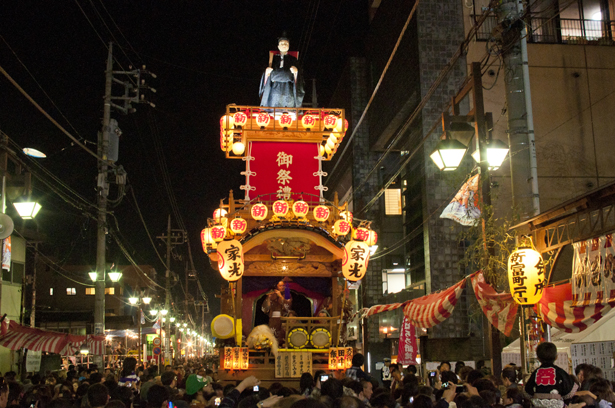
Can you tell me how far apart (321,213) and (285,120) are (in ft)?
15.8

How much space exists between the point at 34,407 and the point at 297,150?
570 inches

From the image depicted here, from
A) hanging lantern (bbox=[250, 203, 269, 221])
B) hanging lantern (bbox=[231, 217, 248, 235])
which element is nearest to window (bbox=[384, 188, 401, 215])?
hanging lantern (bbox=[250, 203, 269, 221])

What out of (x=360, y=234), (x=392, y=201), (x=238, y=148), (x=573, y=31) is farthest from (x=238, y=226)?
(x=392, y=201)

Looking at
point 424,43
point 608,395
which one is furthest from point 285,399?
point 424,43

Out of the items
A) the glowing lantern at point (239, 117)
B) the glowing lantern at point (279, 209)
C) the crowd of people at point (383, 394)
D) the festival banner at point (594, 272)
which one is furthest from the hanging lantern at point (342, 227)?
the crowd of people at point (383, 394)

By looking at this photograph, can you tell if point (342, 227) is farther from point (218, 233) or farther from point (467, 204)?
point (467, 204)

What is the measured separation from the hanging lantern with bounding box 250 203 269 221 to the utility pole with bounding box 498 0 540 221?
8.02m

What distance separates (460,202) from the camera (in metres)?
13.4

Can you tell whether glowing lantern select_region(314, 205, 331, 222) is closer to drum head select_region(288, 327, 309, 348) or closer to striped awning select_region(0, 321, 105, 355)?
drum head select_region(288, 327, 309, 348)

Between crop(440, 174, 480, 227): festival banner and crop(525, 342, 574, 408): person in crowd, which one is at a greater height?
crop(440, 174, 480, 227): festival banner

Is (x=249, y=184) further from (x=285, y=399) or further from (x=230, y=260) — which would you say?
(x=285, y=399)

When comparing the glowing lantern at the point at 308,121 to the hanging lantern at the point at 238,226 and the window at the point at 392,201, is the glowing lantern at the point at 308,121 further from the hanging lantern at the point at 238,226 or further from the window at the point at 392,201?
the window at the point at 392,201

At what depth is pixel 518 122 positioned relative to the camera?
12.1 m

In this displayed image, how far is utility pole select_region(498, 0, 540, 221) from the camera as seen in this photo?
37.9 ft
